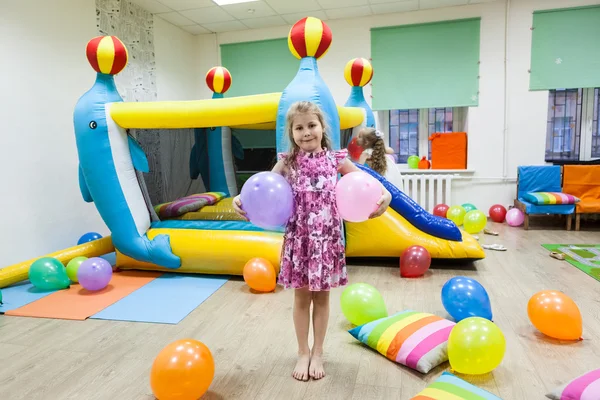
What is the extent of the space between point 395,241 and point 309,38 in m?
1.69

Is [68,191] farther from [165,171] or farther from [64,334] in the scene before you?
[64,334]

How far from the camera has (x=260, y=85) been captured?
609 centimetres

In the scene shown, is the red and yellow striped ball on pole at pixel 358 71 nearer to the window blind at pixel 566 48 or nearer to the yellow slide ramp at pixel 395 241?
the yellow slide ramp at pixel 395 241

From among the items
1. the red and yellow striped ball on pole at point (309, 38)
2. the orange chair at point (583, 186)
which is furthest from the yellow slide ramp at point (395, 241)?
the orange chair at point (583, 186)

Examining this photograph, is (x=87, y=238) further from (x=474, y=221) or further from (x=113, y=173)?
(x=474, y=221)

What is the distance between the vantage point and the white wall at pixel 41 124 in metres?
3.50

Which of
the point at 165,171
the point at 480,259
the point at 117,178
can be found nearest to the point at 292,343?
the point at 117,178

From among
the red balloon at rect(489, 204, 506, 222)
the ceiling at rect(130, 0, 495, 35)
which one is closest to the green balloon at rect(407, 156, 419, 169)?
the red balloon at rect(489, 204, 506, 222)

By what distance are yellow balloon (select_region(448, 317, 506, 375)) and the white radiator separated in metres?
3.84

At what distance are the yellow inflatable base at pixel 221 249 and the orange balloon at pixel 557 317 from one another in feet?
5.44

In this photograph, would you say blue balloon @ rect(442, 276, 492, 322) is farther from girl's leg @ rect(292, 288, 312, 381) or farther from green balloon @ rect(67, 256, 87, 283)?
green balloon @ rect(67, 256, 87, 283)

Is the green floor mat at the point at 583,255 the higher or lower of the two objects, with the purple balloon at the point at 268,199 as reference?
lower

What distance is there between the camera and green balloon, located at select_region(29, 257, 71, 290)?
9.82 ft

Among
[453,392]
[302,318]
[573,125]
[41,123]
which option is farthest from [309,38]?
[573,125]
